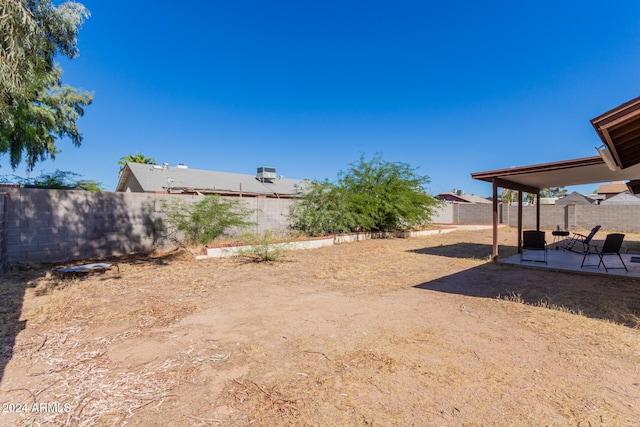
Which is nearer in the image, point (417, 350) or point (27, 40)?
point (417, 350)

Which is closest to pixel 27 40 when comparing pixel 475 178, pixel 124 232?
pixel 124 232

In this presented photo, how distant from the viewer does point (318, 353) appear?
307 centimetres

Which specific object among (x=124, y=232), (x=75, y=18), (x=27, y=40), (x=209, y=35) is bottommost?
(x=124, y=232)

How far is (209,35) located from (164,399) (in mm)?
14006

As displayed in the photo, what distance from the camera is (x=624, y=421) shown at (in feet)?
6.69

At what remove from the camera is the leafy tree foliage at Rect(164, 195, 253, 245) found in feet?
30.5

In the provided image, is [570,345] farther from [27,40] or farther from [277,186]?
[277,186]

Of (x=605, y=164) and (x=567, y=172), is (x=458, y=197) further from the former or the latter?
(x=605, y=164)

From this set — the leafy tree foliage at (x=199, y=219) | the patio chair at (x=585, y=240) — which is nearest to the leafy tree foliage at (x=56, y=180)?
the leafy tree foliage at (x=199, y=219)

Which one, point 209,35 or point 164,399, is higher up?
point 209,35

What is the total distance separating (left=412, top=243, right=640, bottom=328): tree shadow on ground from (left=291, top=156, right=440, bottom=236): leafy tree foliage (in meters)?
6.41

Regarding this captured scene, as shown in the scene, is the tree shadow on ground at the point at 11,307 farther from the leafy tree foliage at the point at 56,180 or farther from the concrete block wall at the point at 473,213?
the concrete block wall at the point at 473,213

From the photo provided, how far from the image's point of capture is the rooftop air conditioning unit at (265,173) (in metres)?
25.0

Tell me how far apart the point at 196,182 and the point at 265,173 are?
6038 mm
